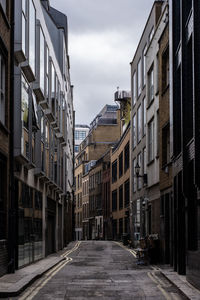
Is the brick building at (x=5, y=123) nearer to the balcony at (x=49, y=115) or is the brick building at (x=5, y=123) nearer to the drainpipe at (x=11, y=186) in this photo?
the drainpipe at (x=11, y=186)

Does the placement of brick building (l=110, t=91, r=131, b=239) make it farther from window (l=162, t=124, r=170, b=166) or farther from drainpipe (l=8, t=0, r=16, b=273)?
drainpipe (l=8, t=0, r=16, b=273)

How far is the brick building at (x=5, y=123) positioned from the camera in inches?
695

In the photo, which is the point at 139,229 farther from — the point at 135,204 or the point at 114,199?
the point at 114,199

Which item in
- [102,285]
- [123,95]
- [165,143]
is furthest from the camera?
[123,95]

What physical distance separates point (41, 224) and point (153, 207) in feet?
19.2

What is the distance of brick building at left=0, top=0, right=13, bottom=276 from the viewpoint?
17656 millimetres

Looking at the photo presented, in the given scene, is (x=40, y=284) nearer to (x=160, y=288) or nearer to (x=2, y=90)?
(x=160, y=288)

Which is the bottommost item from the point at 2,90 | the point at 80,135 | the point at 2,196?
the point at 2,196

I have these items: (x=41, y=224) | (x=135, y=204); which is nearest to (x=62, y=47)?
(x=135, y=204)

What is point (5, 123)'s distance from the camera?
60.2ft

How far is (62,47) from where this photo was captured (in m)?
43.8

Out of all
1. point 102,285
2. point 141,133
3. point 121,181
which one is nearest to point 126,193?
point 121,181

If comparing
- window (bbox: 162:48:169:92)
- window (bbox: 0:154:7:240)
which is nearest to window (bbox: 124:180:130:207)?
window (bbox: 162:48:169:92)

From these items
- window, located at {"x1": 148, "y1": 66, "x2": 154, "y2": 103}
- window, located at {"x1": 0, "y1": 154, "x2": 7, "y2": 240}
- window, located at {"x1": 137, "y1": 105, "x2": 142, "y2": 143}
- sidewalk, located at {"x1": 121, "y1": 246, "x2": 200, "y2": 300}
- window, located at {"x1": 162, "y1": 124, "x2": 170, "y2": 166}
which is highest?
window, located at {"x1": 148, "y1": 66, "x2": 154, "y2": 103}
